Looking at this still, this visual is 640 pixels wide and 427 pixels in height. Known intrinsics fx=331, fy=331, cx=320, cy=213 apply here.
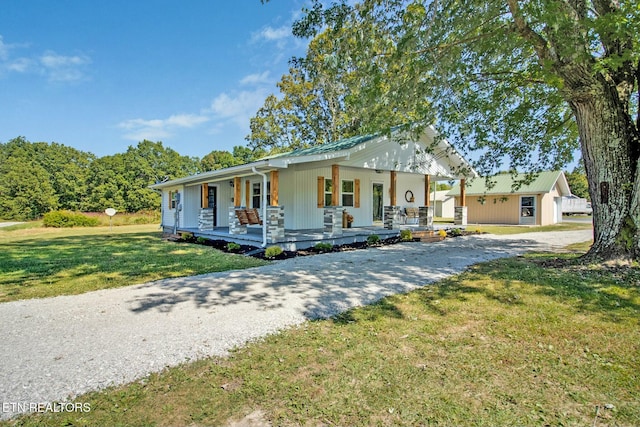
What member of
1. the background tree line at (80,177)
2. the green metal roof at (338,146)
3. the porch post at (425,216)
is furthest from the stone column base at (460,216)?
the background tree line at (80,177)

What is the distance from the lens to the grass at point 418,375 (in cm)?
220

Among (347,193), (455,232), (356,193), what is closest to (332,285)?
(347,193)

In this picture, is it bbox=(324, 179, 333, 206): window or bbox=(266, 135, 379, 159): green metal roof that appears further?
bbox=(324, 179, 333, 206): window

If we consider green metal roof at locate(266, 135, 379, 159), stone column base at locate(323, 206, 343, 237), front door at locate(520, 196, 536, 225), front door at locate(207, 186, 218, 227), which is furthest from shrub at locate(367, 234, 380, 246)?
front door at locate(520, 196, 536, 225)

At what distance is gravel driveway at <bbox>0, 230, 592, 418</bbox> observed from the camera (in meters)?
2.80

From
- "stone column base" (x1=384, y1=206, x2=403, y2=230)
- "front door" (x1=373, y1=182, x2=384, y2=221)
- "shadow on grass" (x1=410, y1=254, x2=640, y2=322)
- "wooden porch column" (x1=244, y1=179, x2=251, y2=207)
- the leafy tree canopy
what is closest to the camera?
"shadow on grass" (x1=410, y1=254, x2=640, y2=322)

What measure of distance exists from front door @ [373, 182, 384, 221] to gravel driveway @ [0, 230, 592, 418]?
8497 mm

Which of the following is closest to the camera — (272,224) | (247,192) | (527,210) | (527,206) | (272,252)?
(272,252)

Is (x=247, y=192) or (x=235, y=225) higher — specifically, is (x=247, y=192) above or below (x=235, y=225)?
above

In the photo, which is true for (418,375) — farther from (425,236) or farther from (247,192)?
(247,192)

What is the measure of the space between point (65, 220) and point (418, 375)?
27.7 metres

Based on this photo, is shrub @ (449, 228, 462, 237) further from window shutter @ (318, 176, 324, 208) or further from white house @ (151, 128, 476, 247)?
window shutter @ (318, 176, 324, 208)

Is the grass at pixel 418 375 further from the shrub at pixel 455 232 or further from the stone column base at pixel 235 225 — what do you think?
the shrub at pixel 455 232

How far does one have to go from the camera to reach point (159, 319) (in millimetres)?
4062
